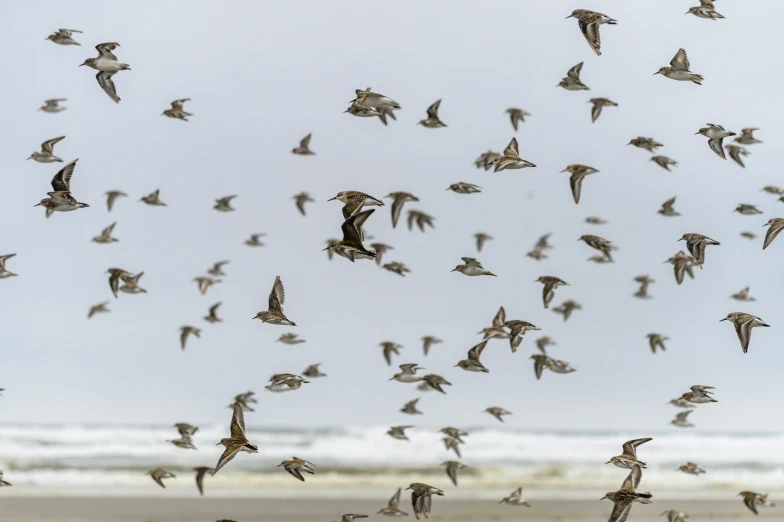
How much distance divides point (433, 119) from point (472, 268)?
11.9 feet

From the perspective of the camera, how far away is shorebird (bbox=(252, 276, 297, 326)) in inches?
539

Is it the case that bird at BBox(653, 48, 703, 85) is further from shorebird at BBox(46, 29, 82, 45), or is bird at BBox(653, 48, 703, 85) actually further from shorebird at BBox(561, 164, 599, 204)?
shorebird at BBox(46, 29, 82, 45)

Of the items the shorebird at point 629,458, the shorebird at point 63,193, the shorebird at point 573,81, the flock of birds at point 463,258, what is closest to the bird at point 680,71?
the flock of birds at point 463,258

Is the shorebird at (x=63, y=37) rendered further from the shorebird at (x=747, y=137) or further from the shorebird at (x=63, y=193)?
the shorebird at (x=747, y=137)

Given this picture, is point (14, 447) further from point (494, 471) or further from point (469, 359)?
point (469, 359)

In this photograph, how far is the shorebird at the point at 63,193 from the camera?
1434 cm

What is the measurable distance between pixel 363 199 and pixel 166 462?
17.3 m

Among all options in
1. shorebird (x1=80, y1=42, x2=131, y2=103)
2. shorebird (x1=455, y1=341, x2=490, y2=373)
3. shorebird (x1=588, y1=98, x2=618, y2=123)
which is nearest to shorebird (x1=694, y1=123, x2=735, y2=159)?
shorebird (x1=588, y1=98, x2=618, y2=123)

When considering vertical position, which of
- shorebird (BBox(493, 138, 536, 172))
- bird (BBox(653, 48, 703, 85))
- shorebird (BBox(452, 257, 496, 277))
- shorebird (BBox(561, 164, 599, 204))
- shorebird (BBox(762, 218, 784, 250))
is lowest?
shorebird (BBox(452, 257, 496, 277))

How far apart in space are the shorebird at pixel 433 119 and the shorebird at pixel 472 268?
10.7 ft

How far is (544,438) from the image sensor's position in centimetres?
3216

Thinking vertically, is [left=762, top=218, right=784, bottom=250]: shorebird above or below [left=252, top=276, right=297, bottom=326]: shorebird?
above

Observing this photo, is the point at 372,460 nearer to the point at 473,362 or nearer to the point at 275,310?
the point at 473,362

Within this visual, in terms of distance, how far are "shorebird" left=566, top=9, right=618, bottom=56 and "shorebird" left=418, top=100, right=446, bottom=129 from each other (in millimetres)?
3779
